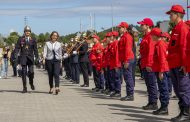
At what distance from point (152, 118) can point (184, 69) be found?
1412mm

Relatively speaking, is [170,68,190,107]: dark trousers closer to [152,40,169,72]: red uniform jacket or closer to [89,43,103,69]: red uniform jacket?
[152,40,169,72]: red uniform jacket

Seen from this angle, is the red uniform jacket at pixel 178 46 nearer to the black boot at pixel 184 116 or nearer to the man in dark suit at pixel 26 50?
the black boot at pixel 184 116

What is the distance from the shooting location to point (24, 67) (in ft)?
51.8

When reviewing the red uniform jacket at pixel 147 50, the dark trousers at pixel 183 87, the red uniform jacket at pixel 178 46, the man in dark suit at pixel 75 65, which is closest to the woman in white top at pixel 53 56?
the man in dark suit at pixel 75 65

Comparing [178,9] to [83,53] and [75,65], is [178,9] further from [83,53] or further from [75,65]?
[75,65]

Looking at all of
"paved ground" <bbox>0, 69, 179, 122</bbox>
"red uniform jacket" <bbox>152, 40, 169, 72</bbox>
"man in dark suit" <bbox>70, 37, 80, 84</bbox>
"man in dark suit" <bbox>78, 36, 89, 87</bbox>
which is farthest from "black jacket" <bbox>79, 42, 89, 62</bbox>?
"red uniform jacket" <bbox>152, 40, 169, 72</bbox>

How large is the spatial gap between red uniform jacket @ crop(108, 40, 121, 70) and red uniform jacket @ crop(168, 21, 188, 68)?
4.79m

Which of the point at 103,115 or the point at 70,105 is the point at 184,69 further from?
the point at 70,105

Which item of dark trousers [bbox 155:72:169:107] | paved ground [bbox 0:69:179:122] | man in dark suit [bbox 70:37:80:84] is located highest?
man in dark suit [bbox 70:37:80:84]

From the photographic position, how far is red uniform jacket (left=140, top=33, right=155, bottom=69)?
10.6m

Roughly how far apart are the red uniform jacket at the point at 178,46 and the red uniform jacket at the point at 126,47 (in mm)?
3368

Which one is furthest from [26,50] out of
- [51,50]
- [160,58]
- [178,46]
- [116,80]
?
[178,46]

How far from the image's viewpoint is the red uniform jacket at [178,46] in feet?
28.1

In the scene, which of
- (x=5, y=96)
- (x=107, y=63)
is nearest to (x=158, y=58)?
(x=107, y=63)
